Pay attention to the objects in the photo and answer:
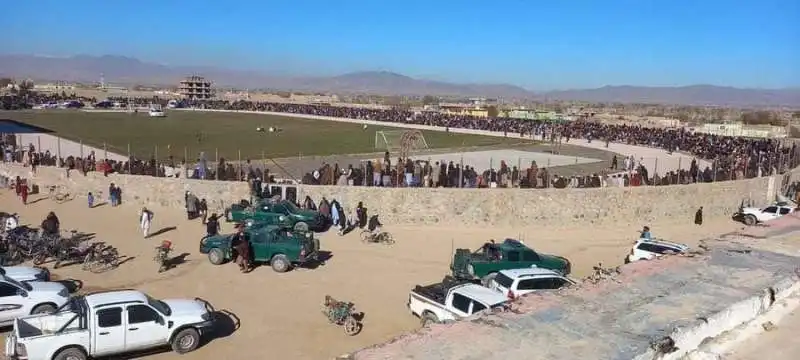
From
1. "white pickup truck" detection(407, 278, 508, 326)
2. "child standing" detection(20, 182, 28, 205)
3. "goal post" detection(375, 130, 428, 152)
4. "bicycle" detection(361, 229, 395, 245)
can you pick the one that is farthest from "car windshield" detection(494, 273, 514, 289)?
"goal post" detection(375, 130, 428, 152)

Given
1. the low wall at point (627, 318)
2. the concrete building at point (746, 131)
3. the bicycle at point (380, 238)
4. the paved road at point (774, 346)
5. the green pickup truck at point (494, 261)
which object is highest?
the low wall at point (627, 318)

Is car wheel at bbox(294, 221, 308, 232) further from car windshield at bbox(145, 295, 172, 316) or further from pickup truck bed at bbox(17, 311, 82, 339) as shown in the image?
pickup truck bed at bbox(17, 311, 82, 339)

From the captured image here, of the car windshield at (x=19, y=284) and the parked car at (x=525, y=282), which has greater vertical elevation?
the parked car at (x=525, y=282)

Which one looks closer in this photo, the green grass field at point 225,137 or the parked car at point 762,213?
the parked car at point 762,213

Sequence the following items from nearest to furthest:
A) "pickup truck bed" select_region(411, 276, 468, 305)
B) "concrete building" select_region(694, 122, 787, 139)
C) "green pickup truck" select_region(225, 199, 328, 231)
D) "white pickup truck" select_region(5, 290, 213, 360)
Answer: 1. "white pickup truck" select_region(5, 290, 213, 360)
2. "pickup truck bed" select_region(411, 276, 468, 305)
3. "green pickup truck" select_region(225, 199, 328, 231)
4. "concrete building" select_region(694, 122, 787, 139)

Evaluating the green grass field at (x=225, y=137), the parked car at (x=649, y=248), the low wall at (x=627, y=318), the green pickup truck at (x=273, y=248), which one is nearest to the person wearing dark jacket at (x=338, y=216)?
the green pickup truck at (x=273, y=248)

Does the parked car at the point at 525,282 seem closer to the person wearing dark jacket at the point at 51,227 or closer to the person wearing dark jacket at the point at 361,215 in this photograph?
the person wearing dark jacket at the point at 361,215
